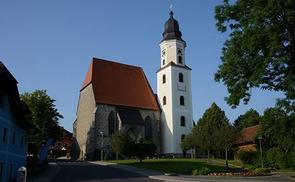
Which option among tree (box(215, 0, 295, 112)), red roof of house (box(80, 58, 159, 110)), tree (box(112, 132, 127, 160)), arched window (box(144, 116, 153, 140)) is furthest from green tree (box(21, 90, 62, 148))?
tree (box(215, 0, 295, 112))

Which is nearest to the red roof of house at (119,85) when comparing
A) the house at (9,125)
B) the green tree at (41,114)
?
the green tree at (41,114)

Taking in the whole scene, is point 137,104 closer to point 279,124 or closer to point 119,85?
point 119,85

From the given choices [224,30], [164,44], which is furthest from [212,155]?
[224,30]

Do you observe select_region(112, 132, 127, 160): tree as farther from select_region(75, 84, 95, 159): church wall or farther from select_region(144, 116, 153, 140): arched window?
select_region(144, 116, 153, 140): arched window

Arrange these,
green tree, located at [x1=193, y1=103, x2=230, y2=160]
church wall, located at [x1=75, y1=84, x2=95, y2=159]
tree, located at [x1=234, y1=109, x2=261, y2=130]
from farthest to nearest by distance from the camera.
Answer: tree, located at [x1=234, y1=109, x2=261, y2=130] < church wall, located at [x1=75, y1=84, x2=95, y2=159] < green tree, located at [x1=193, y1=103, x2=230, y2=160]

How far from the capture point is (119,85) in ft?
223

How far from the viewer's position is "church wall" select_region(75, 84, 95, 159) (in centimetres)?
6184

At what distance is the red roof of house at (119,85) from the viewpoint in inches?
2532

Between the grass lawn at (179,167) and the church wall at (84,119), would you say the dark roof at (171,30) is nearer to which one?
the church wall at (84,119)

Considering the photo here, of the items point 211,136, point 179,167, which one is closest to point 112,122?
point 211,136

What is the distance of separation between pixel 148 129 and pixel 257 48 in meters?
46.6

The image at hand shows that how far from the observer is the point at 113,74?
68.8 meters

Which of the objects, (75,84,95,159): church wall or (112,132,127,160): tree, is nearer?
(112,132,127,160): tree

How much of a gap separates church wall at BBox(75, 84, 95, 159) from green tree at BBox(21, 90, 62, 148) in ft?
43.9
